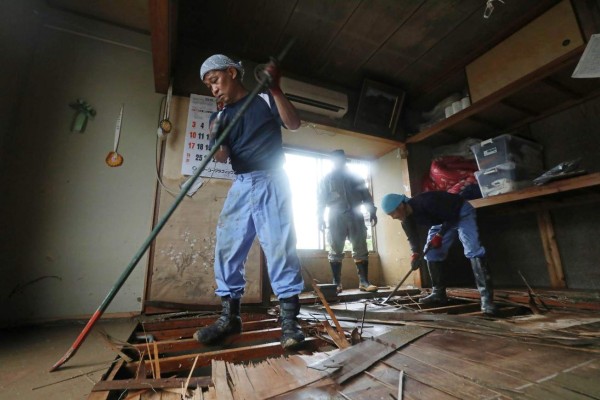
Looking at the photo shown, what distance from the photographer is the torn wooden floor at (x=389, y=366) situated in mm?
821

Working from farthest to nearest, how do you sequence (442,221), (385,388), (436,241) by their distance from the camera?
(436,241), (442,221), (385,388)

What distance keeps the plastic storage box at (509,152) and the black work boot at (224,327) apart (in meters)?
3.16

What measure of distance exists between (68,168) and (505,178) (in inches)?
169

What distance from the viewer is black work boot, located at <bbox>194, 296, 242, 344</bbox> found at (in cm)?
138

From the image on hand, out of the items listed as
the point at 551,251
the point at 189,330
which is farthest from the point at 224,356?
the point at 551,251

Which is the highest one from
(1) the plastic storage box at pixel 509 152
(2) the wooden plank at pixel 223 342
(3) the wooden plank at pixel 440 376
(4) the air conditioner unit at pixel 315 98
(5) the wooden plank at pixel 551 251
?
(4) the air conditioner unit at pixel 315 98

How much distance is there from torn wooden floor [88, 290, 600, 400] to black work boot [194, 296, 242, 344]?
0.06 m

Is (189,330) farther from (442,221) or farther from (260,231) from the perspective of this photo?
(442,221)

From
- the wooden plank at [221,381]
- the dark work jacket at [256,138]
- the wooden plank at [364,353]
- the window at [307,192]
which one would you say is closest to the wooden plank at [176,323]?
the wooden plank at [221,381]

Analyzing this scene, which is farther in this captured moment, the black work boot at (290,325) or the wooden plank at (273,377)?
the black work boot at (290,325)

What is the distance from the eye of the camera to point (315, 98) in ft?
10.9

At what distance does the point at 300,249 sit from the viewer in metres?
3.98

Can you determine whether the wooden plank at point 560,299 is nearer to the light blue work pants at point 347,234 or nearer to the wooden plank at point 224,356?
the light blue work pants at point 347,234

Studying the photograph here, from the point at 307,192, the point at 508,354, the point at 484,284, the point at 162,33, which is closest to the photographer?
the point at 508,354
